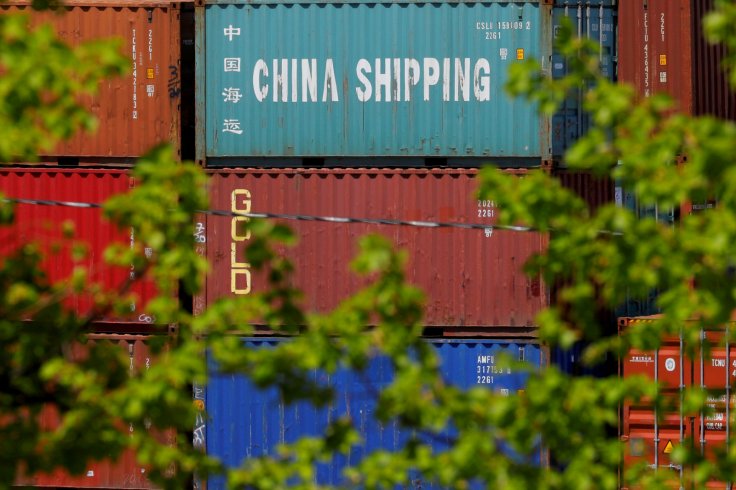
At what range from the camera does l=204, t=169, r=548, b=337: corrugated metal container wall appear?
68.0 feet

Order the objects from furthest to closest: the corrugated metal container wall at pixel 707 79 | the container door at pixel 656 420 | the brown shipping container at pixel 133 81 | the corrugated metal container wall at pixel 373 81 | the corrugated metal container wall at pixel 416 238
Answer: the corrugated metal container wall at pixel 707 79 < the brown shipping container at pixel 133 81 < the corrugated metal container wall at pixel 373 81 < the corrugated metal container wall at pixel 416 238 < the container door at pixel 656 420

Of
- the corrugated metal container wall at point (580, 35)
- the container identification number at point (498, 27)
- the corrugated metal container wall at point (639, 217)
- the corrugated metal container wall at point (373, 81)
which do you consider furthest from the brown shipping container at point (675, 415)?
the container identification number at point (498, 27)

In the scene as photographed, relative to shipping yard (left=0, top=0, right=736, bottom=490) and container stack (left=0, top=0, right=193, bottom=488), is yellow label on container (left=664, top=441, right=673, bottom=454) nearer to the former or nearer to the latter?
shipping yard (left=0, top=0, right=736, bottom=490)

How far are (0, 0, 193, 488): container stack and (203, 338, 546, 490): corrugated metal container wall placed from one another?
1122 mm

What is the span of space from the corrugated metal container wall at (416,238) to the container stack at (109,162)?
61.7 inches

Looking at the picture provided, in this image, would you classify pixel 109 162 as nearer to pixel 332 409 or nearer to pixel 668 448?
pixel 332 409

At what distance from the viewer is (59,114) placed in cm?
727

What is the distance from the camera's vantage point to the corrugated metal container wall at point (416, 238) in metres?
20.7

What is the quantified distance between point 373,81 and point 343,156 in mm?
1491

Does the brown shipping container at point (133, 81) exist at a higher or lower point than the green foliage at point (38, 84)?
higher

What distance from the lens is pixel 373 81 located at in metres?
21.1

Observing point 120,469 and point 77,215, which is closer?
point 120,469

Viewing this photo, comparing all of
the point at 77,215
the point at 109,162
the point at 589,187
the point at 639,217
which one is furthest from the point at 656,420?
the point at 77,215

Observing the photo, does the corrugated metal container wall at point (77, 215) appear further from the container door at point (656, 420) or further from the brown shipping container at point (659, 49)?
the brown shipping container at point (659, 49)
